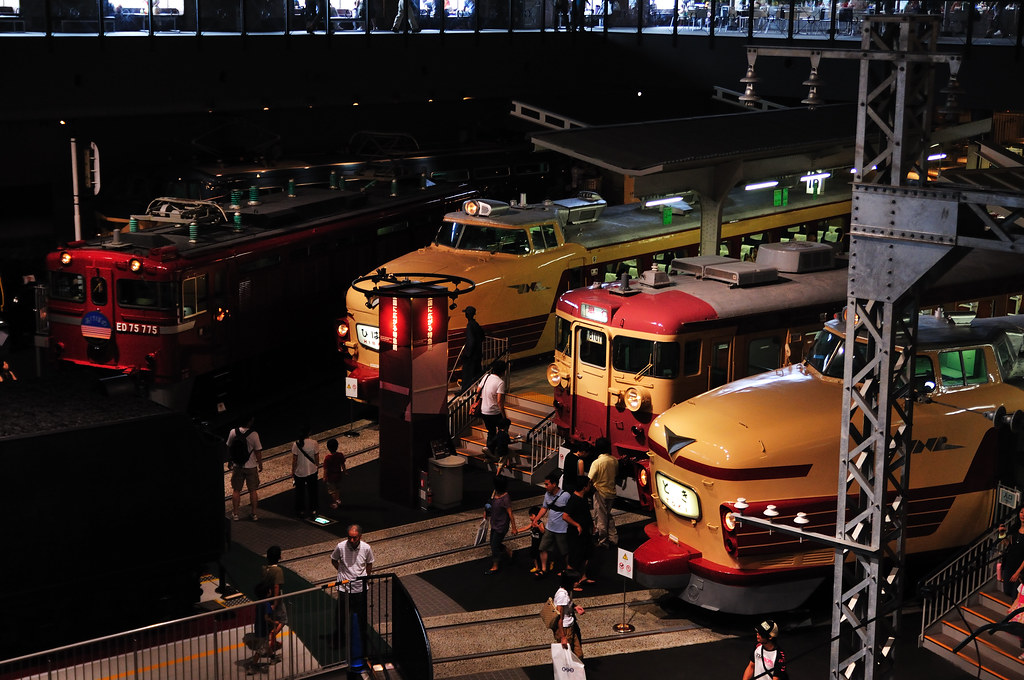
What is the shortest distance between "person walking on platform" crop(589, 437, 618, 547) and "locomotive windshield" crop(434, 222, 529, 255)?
5.31 meters

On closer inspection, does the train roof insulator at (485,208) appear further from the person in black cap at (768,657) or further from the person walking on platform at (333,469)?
the person in black cap at (768,657)

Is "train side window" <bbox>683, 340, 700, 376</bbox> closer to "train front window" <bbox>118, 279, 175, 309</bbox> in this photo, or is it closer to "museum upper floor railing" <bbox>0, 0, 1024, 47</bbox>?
"train front window" <bbox>118, 279, 175, 309</bbox>

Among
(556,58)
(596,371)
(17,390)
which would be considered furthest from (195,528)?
(556,58)

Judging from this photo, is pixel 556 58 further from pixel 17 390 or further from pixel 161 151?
pixel 17 390

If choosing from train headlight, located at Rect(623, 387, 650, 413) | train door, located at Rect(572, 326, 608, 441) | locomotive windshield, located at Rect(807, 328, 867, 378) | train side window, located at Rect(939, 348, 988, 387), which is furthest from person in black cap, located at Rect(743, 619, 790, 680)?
train door, located at Rect(572, 326, 608, 441)

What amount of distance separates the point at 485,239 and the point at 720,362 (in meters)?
6.00

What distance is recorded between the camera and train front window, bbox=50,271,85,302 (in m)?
21.8

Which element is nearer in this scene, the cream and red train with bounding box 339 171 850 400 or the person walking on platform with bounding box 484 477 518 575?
the person walking on platform with bounding box 484 477 518 575

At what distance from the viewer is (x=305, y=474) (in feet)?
61.6

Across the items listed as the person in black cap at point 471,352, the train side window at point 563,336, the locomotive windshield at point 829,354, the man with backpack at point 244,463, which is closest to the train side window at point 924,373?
the locomotive windshield at point 829,354

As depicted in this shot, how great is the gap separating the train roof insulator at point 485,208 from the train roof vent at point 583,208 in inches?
59.8

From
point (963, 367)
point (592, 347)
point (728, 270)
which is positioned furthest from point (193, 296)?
point (963, 367)

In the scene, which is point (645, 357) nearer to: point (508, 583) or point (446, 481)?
point (446, 481)

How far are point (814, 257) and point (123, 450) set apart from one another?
10910 mm
